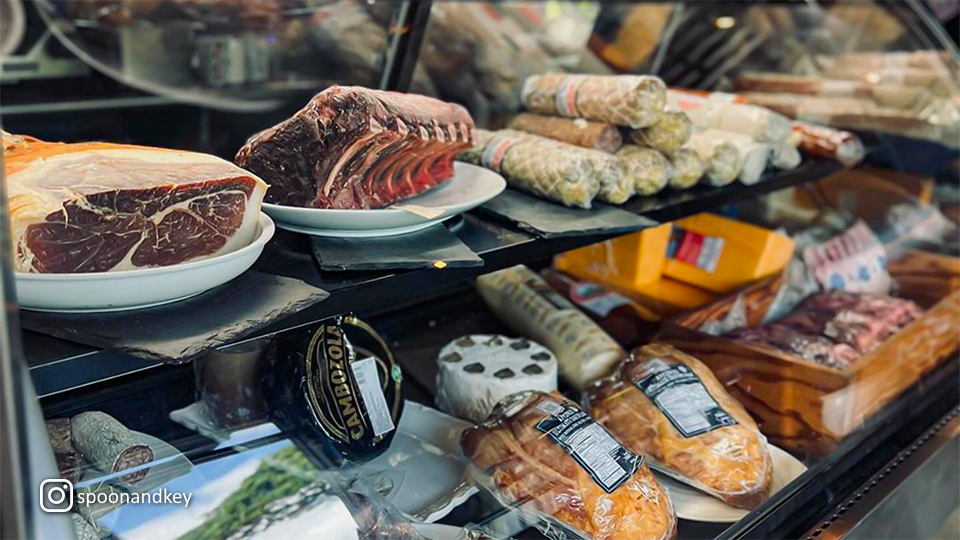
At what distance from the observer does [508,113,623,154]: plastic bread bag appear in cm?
154

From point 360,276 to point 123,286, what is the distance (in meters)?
0.28

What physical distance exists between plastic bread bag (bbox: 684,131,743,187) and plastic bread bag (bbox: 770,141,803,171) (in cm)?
16

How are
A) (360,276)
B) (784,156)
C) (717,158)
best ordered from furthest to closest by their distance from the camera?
(784,156) → (717,158) → (360,276)

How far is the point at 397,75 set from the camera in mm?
1877

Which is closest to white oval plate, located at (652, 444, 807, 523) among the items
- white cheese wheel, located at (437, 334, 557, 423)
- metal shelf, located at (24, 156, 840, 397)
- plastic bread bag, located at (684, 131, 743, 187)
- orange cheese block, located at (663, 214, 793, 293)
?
white cheese wheel, located at (437, 334, 557, 423)

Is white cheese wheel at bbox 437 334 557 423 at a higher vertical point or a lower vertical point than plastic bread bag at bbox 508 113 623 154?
lower

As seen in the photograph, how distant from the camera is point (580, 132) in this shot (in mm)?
1562

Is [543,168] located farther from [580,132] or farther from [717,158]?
[717,158]

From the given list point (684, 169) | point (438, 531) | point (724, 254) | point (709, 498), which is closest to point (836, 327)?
point (724, 254)

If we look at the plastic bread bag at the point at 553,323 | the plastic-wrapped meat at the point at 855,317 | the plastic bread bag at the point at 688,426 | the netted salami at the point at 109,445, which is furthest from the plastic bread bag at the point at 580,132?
the netted salami at the point at 109,445

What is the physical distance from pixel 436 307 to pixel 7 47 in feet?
4.91

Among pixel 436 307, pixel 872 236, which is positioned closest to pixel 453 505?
pixel 436 307

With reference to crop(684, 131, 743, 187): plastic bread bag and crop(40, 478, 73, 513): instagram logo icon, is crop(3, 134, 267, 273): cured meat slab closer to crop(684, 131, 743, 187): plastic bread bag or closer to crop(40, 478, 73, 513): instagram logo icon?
crop(40, 478, 73, 513): instagram logo icon

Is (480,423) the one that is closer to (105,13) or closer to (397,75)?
(397,75)
